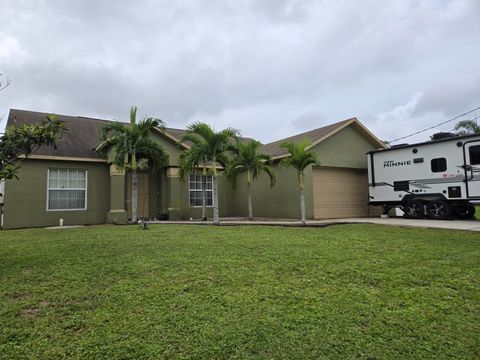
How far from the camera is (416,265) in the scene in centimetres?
517

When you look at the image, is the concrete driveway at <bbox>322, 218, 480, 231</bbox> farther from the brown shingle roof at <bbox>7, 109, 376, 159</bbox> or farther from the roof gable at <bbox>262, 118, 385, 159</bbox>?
the brown shingle roof at <bbox>7, 109, 376, 159</bbox>

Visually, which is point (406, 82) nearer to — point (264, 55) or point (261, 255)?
point (264, 55)

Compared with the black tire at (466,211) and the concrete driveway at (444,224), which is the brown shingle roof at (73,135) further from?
the black tire at (466,211)

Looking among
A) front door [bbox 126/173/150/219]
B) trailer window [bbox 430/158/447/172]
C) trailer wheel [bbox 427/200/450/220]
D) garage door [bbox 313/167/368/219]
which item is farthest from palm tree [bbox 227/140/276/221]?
trailer wheel [bbox 427/200/450/220]

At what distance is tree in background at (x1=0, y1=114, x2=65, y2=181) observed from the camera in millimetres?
5059

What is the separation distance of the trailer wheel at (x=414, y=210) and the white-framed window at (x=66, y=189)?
44.4ft

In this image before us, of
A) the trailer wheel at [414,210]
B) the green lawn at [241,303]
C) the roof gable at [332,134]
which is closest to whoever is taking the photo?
the green lawn at [241,303]

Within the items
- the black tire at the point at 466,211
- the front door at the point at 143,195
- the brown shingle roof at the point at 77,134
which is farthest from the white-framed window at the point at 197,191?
the black tire at the point at 466,211

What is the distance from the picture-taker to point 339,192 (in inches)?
592

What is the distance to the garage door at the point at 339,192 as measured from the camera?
1438 centimetres

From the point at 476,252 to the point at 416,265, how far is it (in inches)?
77.0

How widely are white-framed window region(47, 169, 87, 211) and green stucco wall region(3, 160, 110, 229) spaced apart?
0.56 feet

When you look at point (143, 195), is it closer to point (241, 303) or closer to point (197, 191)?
point (197, 191)

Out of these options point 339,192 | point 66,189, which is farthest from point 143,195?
point 339,192
